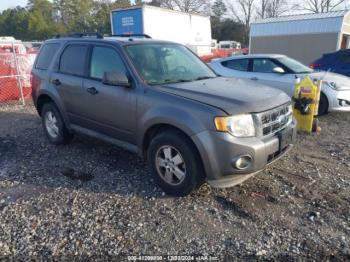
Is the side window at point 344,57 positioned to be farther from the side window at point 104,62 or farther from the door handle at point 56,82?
the door handle at point 56,82

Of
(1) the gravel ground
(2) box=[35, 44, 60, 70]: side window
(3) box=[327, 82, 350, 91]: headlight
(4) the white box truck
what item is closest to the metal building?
(4) the white box truck

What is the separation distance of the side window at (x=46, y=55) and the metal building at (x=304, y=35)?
20.1 metres

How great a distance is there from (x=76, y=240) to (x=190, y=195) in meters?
1.39

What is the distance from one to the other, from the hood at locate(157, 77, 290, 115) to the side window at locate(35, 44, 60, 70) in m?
2.62

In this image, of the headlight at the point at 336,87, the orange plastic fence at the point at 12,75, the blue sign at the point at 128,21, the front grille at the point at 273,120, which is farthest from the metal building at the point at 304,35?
the front grille at the point at 273,120

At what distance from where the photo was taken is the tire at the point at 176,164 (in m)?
3.50

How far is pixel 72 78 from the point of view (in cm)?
490

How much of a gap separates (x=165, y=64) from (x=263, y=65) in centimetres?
442

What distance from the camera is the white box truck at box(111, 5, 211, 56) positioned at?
1780 cm

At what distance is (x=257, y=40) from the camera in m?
24.3

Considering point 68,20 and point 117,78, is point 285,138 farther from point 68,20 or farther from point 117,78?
point 68,20

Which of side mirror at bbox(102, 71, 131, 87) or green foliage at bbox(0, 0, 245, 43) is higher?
green foliage at bbox(0, 0, 245, 43)

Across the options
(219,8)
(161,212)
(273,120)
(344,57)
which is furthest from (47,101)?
(219,8)

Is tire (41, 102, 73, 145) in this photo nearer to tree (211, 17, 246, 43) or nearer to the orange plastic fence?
Result: the orange plastic fence
